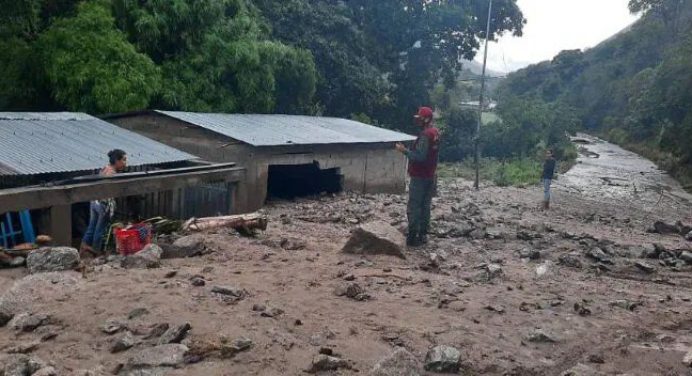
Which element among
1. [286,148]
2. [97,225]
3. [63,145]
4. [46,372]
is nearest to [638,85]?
[286,148]

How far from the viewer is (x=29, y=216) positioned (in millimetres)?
7523

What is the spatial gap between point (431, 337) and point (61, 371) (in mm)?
2701

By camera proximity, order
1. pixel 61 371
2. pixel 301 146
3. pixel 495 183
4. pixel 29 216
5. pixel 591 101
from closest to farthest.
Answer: pixel 61 371, pixel 29 216, pixel 301 146, pixel 495 183, pixel 591 101

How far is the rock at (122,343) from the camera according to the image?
4.34 meters

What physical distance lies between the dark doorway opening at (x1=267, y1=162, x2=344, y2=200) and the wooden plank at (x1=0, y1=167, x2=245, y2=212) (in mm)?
6163

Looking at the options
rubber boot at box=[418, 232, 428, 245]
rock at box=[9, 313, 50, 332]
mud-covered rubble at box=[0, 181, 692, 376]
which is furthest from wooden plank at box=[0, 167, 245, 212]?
rubber boot at box=[418, 232, 428, 245]

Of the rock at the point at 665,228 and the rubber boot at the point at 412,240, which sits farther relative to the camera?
the rock at the point at 665,228

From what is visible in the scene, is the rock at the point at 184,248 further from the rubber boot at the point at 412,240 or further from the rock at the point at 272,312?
the rubber boot at the point at 412,240

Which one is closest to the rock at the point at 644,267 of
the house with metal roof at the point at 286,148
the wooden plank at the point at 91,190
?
the wooden plank at the point at 91,190

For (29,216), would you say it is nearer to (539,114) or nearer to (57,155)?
(57,155)

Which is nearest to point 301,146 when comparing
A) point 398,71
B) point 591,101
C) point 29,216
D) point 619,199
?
point 29,216

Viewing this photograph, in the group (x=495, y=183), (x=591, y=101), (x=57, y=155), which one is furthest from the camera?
(x=591, y=101)

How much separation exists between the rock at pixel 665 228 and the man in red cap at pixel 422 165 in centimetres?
742

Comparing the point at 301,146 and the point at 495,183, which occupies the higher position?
A: the point at 301,146
